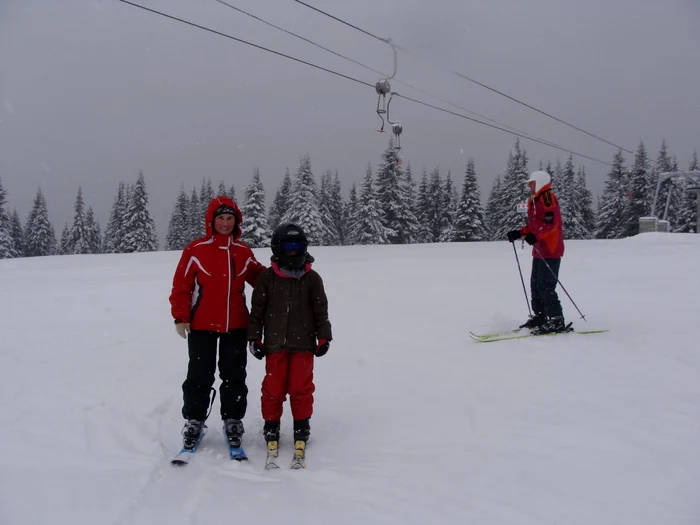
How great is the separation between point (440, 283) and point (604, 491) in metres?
9.15

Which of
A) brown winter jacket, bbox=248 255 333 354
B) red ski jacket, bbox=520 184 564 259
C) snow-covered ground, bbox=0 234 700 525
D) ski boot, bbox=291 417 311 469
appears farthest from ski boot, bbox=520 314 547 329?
ski boot, bbox=291 417 311 469

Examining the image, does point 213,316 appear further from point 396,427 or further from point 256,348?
point 396,427

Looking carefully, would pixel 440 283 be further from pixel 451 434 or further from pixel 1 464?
pixel 1 464

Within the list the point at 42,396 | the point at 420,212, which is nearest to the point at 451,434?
the point at 42,396

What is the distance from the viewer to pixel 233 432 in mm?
3680

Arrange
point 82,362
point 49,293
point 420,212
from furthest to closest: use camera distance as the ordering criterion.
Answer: point 420,212 → point 49,293 → point 82,362

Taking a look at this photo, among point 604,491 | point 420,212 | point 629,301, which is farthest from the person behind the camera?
point 420,212

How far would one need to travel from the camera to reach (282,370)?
372 cm

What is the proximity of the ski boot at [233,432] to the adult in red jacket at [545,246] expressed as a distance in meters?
4.41

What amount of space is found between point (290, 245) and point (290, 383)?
107 centimetres

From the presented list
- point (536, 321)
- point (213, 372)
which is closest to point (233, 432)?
point (213, 372)

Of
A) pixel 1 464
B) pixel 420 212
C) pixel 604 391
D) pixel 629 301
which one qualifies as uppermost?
pixel 420 212

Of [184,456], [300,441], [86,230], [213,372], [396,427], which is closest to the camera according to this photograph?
[184,456]

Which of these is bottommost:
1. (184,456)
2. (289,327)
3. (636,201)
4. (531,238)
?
(184,456)
